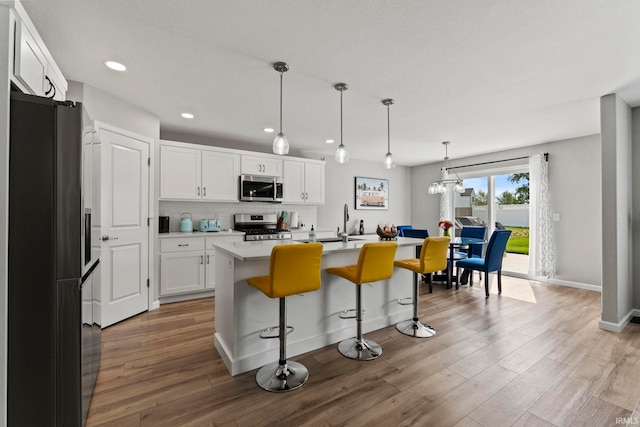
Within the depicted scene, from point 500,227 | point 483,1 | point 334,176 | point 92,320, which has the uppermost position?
point 483,1

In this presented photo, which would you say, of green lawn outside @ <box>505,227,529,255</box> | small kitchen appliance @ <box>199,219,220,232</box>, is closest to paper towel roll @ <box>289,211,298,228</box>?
small kitchen appliance @ <box>199,219,220,232</box>

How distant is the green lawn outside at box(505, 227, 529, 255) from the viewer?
17.8ft

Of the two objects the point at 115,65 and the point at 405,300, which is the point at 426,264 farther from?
the point at 115,65

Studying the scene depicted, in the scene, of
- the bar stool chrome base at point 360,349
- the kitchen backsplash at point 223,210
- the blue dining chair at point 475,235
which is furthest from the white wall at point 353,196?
the bar stool chrome base at point 360,349

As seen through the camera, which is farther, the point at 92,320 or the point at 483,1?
the point at 92,320

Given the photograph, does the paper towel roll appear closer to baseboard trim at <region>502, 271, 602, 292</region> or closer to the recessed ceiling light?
the recessed ceiling light

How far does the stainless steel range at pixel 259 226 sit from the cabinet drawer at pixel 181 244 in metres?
0.67

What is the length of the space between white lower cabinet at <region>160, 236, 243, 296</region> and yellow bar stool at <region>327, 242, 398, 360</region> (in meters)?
2.05

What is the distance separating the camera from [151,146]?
3.47m

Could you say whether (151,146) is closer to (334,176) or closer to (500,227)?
(334,176)

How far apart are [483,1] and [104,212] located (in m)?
3.67

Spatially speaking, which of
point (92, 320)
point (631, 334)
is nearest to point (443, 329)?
point (631, 334)

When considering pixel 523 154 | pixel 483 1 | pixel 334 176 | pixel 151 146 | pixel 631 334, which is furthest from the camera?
pixel 334 176

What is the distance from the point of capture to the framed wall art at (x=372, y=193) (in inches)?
254
